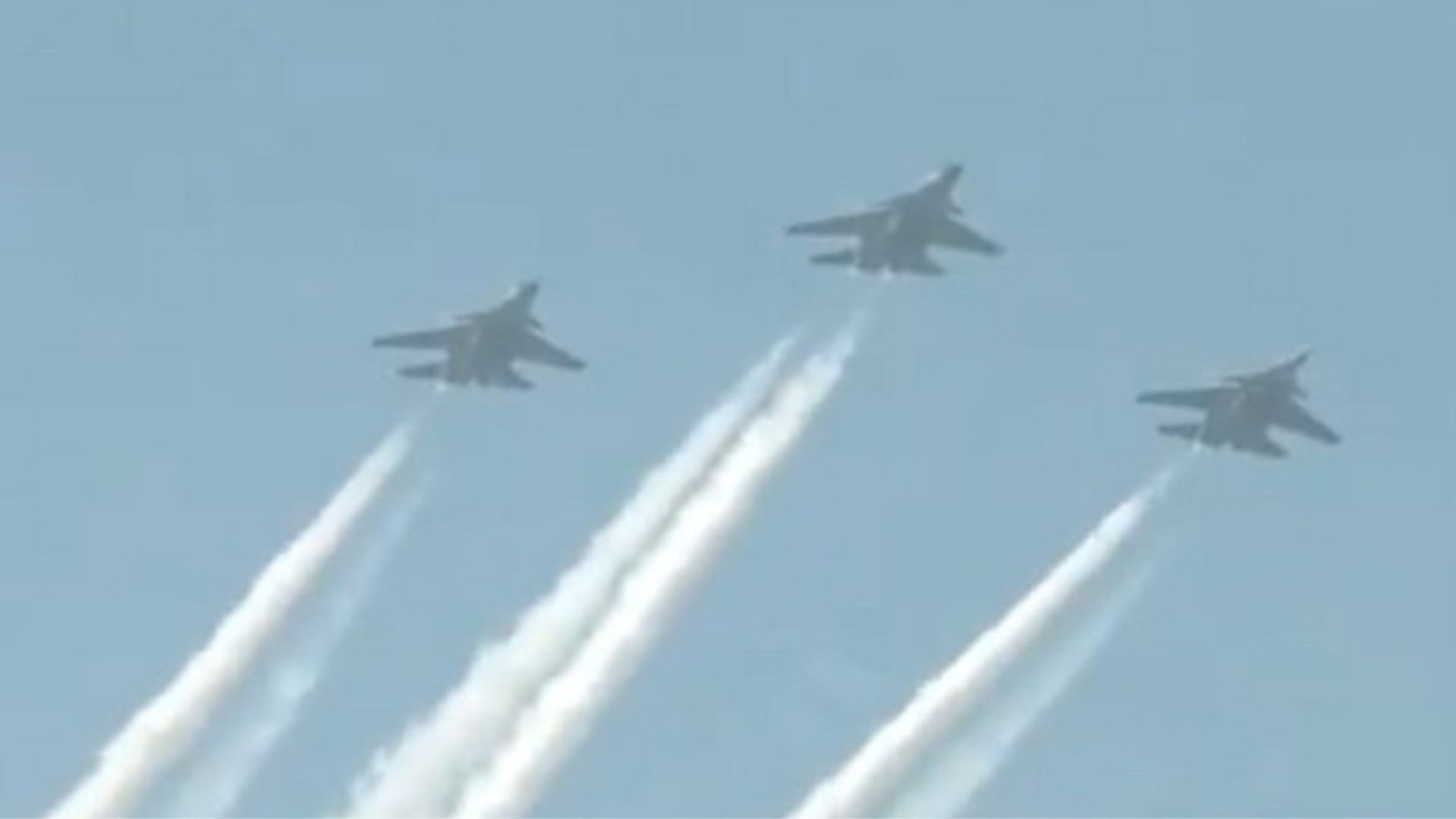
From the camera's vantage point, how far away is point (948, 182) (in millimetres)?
116375

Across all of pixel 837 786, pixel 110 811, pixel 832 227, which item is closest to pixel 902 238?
pixel 832 227

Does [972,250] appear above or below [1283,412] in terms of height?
above

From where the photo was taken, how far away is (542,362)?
377 feet

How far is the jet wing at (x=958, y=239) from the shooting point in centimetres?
11588

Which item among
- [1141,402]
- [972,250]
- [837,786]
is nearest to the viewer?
[837,786]

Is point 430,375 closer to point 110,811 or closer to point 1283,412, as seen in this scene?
point 110,811

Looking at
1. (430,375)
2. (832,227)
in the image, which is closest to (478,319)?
(430,375)

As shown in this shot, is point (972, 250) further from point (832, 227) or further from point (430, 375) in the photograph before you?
point (430, 375)

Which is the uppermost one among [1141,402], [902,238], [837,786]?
[902,238]

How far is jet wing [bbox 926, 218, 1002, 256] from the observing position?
11588 cm

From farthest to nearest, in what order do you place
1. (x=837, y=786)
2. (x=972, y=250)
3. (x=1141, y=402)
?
(x=972, y=250) < (x=1141, y=402) < (x=837, y=786)

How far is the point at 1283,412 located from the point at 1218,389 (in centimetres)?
240

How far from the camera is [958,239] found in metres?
117

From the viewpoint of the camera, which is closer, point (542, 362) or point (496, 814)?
point (496, 814)
